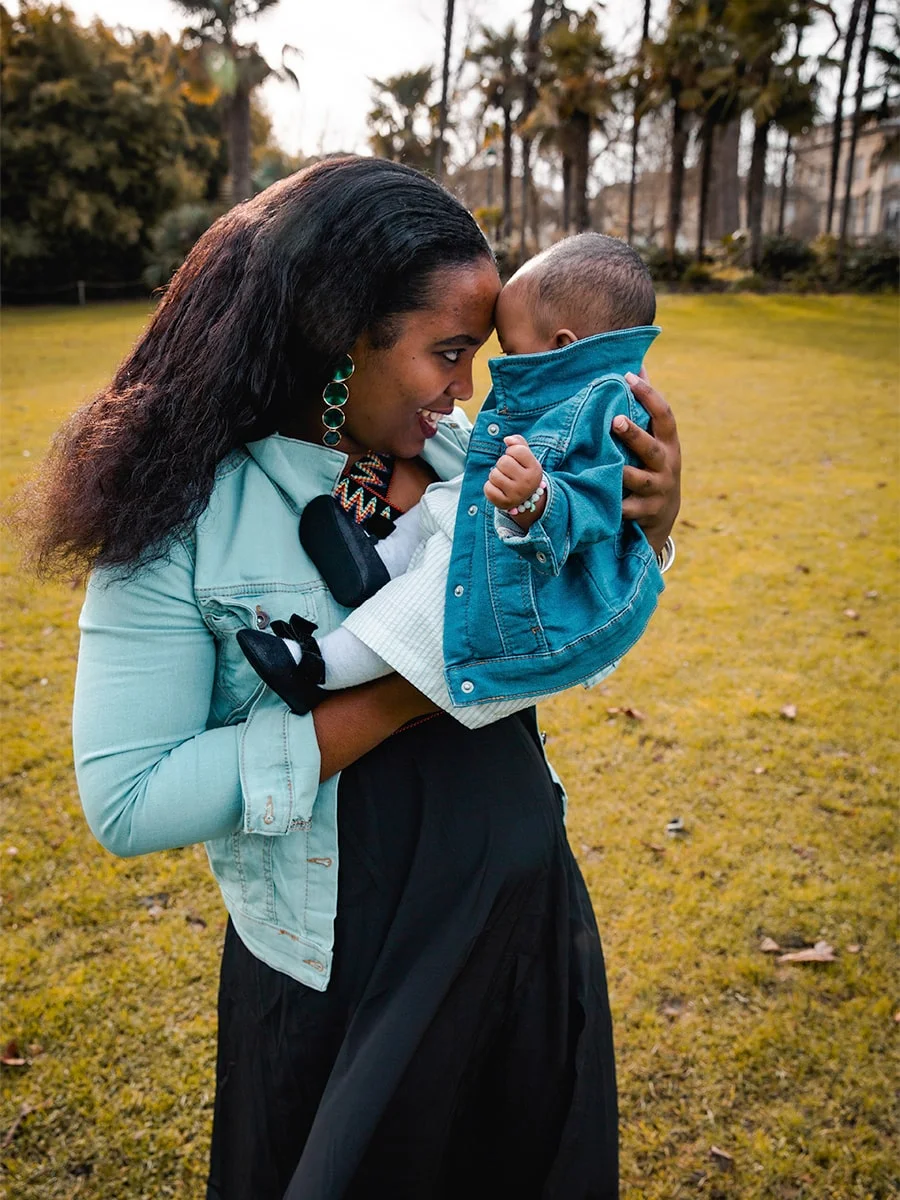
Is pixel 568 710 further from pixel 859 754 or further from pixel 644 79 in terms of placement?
pixel 644 79

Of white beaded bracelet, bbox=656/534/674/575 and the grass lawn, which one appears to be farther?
the grass lawn

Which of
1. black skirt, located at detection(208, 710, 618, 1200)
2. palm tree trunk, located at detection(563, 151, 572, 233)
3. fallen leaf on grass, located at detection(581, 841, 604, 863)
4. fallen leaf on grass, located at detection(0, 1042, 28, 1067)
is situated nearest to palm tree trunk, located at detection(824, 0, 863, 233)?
palm tree trunk, located at detection(563, 151, 572, 233)

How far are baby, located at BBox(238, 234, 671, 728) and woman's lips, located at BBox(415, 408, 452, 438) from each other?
0.07 meters

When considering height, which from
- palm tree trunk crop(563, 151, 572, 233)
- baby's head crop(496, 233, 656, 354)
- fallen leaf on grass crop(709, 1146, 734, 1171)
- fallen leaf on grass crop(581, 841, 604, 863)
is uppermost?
palm tree trunk crop(563, 151, 572, 233)

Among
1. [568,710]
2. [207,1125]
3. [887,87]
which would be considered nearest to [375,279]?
[207,1125]

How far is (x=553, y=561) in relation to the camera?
1.35m

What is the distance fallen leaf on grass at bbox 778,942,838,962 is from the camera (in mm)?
3010

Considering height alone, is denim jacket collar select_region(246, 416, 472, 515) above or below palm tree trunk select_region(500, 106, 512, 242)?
below

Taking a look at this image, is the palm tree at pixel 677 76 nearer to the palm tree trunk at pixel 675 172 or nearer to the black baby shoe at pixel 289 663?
the palm tree trunk at pixel 675 172

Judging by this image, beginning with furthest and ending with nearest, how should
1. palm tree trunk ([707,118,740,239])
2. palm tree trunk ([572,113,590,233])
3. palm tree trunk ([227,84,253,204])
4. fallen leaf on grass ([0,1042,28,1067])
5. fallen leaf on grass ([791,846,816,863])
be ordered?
1. palm tree trunk ([707,118,740,239])
2. palm tree trunk ([572,113,590,233])
3. palm tree trunk ([227,84,253,204])
4. fallen leaf on grass ([791,846,816,863])
5. fallen leaf on grass ([0,1042,28,1067])

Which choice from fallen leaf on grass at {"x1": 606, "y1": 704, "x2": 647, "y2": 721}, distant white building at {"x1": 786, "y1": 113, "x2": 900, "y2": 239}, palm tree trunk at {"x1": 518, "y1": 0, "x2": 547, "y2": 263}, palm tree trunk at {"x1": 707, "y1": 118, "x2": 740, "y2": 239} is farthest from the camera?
distant white building at {"x1": 786, "y1": 113, "x2": 900, "y2": 239}

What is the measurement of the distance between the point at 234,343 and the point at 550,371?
23.3 inches

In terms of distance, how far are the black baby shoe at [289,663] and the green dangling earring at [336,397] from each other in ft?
1.15

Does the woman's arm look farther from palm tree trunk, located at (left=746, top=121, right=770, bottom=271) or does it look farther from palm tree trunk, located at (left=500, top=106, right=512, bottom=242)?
palm tree trunk, located at (left=500, top=106, right=512, bottom=242)
